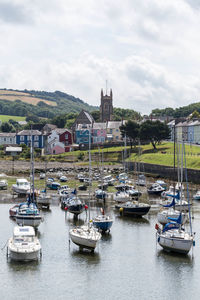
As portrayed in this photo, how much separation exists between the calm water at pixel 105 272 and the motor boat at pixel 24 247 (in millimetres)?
745

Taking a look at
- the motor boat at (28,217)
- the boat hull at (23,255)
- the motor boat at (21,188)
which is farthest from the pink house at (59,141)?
the boat hull at (23,255)

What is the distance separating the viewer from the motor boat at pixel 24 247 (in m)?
42.4

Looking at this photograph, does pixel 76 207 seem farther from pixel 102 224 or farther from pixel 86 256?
pixel 86 256

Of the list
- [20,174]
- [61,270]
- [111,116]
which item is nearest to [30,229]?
[61,270]

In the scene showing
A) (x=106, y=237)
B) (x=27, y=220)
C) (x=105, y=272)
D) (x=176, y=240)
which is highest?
(x=27, y=220)

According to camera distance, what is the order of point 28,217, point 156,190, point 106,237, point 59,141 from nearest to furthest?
point 106,237
point 28,217
point 156,190
point 59,141

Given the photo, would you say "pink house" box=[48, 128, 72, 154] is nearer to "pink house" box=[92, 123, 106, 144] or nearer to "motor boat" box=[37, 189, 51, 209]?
"pink house" box=[92, 123, 106, 144]

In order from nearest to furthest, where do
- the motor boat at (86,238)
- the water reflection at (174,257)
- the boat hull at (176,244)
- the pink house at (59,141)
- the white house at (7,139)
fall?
the water reflection at (174,257) < the boat hull at (176,244) < the motor boat at (86,238) < the pink house at (59,141) < the white house at (7,139)

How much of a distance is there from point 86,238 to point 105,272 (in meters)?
4.84

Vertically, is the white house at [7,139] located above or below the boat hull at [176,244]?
above

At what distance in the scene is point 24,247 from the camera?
42969mm

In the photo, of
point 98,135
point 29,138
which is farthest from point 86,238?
point 29,138

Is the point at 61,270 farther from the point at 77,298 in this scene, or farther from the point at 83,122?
the point at 83,122

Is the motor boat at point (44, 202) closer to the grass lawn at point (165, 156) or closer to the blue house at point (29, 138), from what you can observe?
the grass lawn at point (165, 156)
